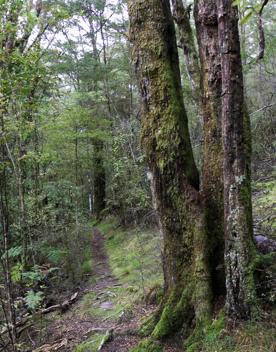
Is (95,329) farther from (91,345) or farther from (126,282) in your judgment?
(126,282)

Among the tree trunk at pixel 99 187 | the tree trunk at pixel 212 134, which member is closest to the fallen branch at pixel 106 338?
the tree trunk at pixel 212 134

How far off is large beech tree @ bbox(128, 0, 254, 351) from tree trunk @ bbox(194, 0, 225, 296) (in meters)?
0.01

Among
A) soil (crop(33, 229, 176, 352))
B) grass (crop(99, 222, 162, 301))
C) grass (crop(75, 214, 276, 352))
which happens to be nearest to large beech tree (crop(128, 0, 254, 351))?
grass (crop(75, 214, 276, 352))

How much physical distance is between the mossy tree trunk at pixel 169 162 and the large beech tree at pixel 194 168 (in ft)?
0.04

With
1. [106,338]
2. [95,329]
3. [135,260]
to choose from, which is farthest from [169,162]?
[135,260]

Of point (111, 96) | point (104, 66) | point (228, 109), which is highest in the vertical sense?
point (104, 66)

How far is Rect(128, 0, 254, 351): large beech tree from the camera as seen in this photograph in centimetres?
343

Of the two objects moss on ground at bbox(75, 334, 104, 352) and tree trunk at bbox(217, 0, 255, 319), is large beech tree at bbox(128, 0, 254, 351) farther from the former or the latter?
moss on ground at bbox(75, 334, 104, 352)

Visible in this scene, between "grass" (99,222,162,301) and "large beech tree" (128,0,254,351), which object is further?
"grass" (99,222,162,301)

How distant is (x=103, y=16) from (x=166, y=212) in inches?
557

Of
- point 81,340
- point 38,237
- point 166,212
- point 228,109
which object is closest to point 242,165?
point 228,109

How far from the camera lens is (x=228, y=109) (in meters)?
3.42

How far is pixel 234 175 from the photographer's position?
11.4 feet

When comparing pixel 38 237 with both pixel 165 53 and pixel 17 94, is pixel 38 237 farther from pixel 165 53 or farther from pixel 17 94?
pixel 165 53
